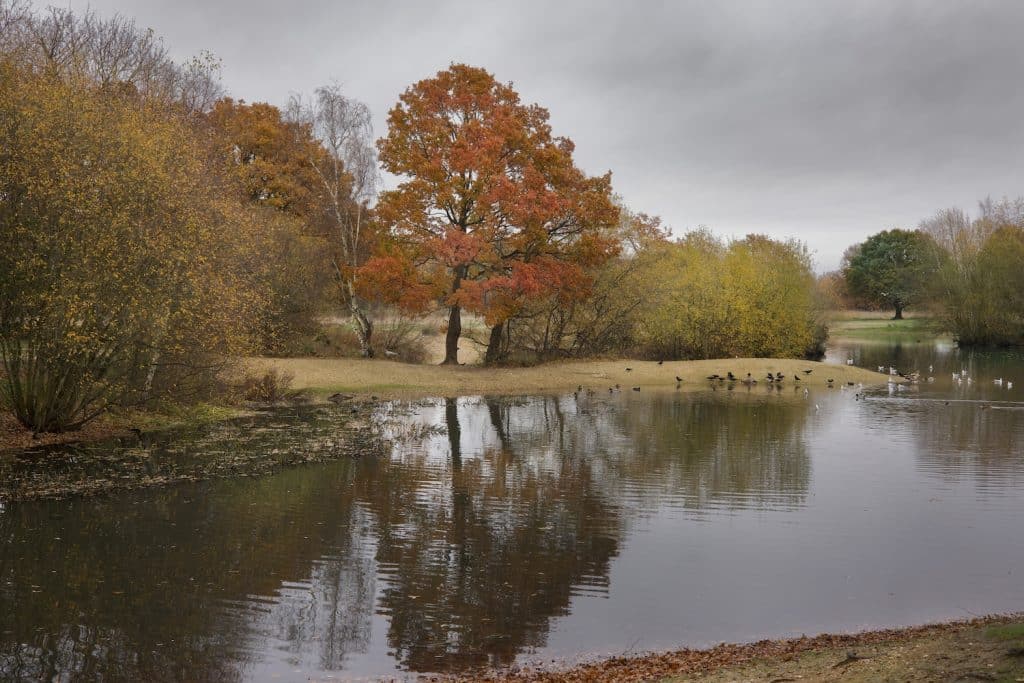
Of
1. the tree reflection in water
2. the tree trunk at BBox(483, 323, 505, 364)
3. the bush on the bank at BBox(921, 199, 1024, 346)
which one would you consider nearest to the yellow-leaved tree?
the tree reflection in water

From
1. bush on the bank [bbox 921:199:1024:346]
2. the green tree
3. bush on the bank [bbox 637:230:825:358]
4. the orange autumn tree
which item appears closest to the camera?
the orange autumn tree

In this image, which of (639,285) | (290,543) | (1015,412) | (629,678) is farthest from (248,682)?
(639,285)

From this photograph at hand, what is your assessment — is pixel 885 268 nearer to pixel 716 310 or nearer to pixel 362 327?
pixel 716 310

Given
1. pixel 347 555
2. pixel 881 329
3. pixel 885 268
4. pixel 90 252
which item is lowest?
pixel 347 555

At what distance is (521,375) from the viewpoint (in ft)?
126

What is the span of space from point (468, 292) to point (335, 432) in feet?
50.1

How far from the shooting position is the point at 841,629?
9.17 metres

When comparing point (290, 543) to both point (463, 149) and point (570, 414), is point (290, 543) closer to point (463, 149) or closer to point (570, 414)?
point (570, 414)

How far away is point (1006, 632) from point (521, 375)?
31416mm

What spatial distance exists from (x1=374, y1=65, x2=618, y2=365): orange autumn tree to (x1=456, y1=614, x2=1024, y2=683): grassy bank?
94.6 ft

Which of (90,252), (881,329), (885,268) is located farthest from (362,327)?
(885,268)

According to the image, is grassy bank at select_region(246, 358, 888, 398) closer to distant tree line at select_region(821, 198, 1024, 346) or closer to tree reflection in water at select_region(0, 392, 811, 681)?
tree reflection in water at select_region(0, 392, 811, 681)

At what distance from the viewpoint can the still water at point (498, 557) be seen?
8719 mm

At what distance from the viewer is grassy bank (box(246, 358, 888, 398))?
Answer: 32.7 metres
